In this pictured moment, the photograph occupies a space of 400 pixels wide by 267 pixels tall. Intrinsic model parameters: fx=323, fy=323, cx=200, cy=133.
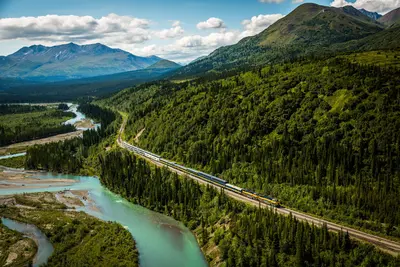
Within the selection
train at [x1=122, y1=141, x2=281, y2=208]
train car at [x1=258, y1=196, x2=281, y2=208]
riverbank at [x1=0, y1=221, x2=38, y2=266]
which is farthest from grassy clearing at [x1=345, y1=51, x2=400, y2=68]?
riverbank at [x1=0, y1=221, x2=38, y2=266]

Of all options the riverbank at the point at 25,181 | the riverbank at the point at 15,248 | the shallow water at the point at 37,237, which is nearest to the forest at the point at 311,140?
the riverbank at the point at 25,181

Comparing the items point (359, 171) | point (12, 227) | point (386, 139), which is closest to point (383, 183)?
point (359, 171)

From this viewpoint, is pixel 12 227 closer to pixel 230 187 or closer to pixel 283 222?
pixel 230 187

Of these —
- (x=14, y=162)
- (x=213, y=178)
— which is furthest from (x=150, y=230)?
(x=14, y=162)

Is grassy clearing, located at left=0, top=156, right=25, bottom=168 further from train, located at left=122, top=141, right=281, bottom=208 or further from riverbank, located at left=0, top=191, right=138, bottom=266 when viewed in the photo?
train, located at left=122, top=141, right=281, bottom=208

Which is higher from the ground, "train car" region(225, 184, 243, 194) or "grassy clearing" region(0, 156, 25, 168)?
"train car" region(225, 184, 243, 194)

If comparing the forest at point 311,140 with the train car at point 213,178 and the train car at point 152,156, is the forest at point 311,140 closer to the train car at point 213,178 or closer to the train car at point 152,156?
the train car at point 213,178
